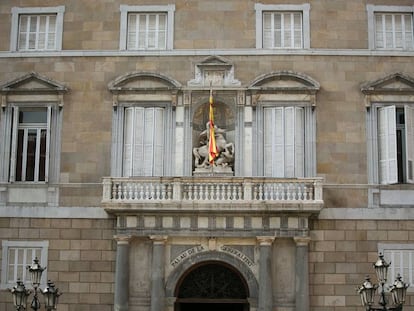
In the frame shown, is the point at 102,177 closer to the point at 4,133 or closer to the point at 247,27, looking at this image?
the point at 4,133

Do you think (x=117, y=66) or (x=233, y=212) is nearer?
(x=233, y=212)

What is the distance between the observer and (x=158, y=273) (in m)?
21.2

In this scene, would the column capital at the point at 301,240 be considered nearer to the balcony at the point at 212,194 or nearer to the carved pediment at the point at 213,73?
the balcony at the point at 212,194

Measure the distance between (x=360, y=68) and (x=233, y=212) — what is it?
19.7ft

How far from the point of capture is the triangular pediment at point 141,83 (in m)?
22.8

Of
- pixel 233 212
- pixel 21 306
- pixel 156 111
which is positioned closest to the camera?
pixel 21 306

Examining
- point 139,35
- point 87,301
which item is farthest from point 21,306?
point 139,35

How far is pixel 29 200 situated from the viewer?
73.8ft

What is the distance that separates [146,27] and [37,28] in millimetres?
3479

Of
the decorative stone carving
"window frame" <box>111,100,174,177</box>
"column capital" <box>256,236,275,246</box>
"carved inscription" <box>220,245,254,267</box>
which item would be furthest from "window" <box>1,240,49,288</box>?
"column capital" <box>256,236,275,246</box>

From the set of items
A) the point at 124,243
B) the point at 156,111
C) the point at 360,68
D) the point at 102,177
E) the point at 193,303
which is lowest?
the point at 193,303

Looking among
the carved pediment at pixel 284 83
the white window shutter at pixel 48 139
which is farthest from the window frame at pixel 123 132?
the carved pediment at pixel 284 83

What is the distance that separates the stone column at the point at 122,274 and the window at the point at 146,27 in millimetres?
6105

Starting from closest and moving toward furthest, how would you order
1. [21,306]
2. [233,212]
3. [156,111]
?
[21,306], [233,212], [156,111]
